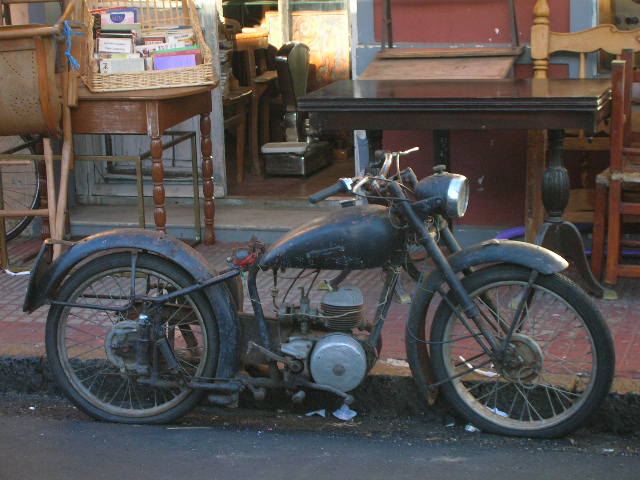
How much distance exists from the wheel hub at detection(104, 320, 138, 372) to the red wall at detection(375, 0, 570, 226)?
3.07 meters

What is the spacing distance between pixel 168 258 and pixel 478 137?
10.3 feet

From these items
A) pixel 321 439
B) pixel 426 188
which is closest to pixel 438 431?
pixel 321 439

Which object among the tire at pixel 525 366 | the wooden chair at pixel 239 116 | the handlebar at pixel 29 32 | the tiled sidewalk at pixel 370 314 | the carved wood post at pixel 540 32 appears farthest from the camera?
the wooden chair at pixel 239 116

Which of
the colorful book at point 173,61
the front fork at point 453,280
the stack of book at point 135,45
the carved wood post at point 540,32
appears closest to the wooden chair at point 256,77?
the stack of book at point 135,45

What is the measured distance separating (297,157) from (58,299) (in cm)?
490

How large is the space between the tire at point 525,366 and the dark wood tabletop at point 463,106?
3.83 feet

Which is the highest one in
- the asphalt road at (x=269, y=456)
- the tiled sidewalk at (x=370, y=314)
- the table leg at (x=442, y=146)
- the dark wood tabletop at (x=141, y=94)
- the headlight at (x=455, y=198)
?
the dark wood tabletop at (x=141, y=94)

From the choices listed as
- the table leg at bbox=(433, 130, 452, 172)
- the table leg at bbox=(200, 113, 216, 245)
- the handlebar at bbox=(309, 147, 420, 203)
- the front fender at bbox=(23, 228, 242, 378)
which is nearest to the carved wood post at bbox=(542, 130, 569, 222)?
the table leg at bbox=(433, 130, 452, 172)

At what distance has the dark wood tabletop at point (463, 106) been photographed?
527cm

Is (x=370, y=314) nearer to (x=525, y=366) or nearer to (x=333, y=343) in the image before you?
(x=333, y=343)

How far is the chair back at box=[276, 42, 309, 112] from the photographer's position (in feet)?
29.9

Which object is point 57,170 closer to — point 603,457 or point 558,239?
point 558,239

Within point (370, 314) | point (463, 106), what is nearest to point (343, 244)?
point (370, 314)

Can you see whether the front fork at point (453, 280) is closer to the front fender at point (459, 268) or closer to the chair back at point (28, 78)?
the front fender at point (459, 268)
